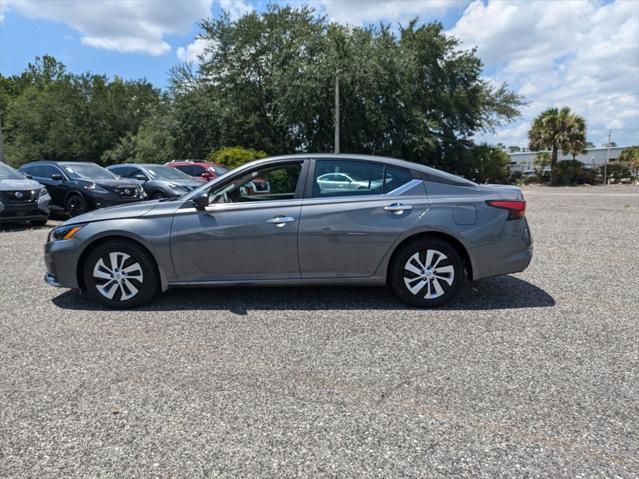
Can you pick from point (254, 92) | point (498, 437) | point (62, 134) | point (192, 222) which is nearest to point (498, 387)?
point (498, 437)

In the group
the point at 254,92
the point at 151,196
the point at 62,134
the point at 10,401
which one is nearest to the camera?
the point at 10,401

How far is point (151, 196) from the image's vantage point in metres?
12.9

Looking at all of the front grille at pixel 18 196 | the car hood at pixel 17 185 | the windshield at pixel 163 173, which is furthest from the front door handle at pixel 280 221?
the windshield at pixel 163 173

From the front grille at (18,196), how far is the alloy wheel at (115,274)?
709cm

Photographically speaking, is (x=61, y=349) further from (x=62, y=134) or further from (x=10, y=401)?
(x=62, y=134)

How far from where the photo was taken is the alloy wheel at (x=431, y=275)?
4668mm

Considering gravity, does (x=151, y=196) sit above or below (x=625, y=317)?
above

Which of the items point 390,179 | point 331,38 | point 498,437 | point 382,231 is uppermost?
point 331,38

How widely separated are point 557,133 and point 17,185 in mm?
40455

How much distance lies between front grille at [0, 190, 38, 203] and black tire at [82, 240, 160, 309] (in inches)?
276

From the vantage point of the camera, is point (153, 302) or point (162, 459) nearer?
point (162, 459)

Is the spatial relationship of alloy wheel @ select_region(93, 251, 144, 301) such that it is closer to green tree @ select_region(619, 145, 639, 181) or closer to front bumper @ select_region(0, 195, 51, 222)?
front bumper @ select_region(0, 195, 51, 222)

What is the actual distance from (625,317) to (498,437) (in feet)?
8.71

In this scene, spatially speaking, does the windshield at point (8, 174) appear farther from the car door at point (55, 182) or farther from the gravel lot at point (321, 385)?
the gravel lot at point (321, 385)
